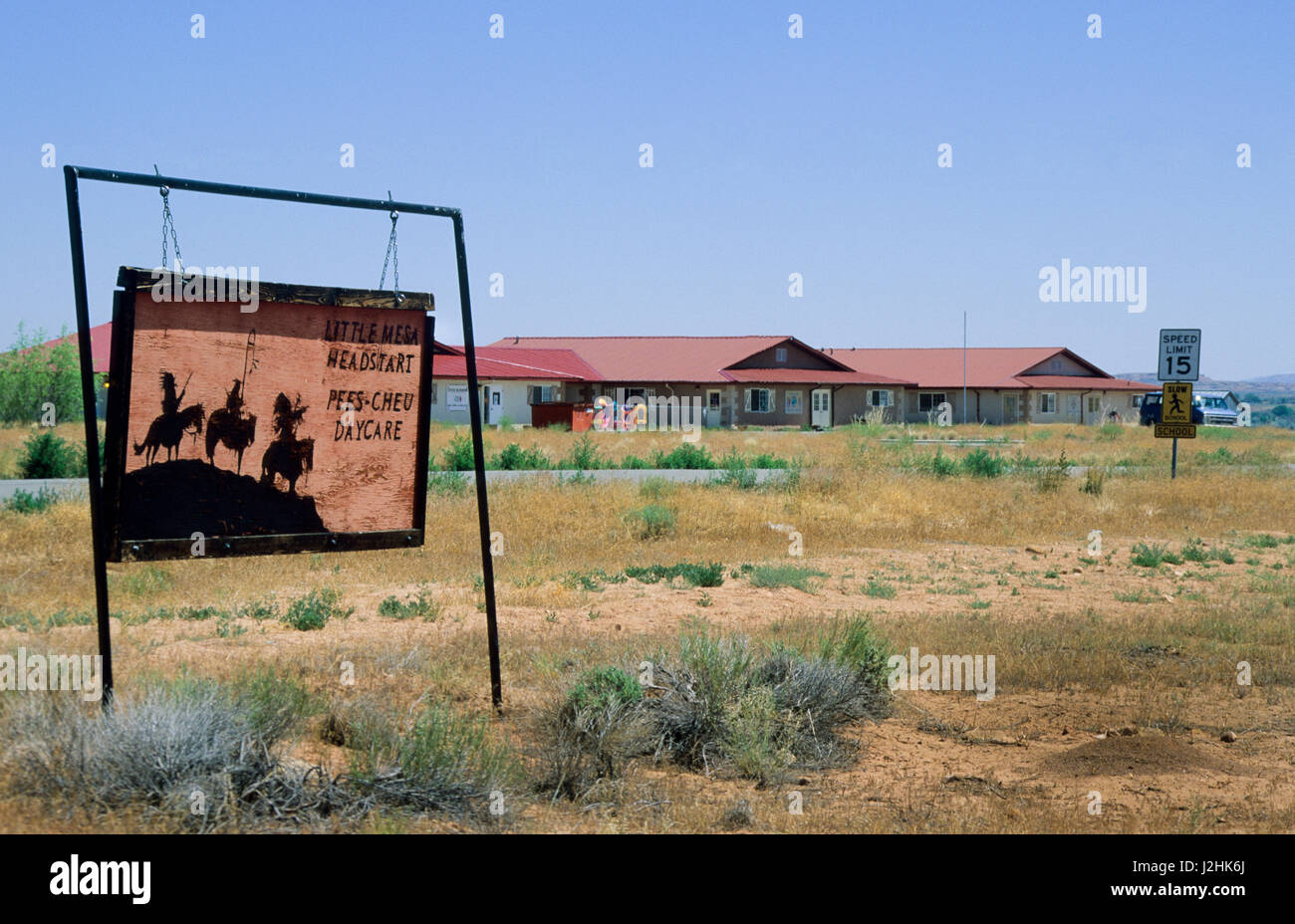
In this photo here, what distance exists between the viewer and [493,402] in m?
55.4

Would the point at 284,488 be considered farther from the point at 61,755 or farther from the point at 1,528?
the point at 1,528

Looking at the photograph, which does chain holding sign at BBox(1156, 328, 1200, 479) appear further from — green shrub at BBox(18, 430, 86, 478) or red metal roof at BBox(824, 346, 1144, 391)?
red metal roof at BBox(824, 346, 1144, 391)

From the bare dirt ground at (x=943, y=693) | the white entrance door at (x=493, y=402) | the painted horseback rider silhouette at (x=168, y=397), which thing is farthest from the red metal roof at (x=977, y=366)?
the painted horseback rider silhouette at (x=168, y=397)

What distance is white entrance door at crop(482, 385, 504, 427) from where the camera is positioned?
5462cm

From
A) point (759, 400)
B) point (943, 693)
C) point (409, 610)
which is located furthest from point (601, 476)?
point (759, 400)

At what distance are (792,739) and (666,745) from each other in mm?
780

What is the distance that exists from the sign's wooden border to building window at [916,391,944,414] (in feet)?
205

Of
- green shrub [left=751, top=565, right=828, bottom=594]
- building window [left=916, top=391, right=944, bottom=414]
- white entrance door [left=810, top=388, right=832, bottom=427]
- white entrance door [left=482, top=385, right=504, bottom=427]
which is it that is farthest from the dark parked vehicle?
green shrub [left=751, top=565, right=828, bottom=594]

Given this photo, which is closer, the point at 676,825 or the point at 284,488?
the point at 676,825

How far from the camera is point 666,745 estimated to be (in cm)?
698

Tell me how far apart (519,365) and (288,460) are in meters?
51.4
